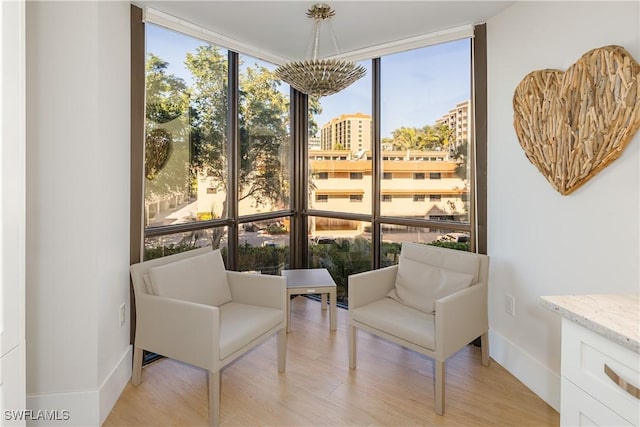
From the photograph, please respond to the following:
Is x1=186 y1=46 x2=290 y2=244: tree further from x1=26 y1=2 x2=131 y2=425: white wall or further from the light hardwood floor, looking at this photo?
the light hardwood floor

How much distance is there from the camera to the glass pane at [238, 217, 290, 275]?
350cm

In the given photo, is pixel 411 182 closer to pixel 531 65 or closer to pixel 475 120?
pixel 475 120

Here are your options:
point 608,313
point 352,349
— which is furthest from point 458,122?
point 608,313

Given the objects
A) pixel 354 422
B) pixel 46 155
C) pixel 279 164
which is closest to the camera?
pixel 46 155

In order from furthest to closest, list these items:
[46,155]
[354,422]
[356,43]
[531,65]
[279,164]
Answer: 1. [279,164]
2. [356,43]
3. [531,65]
4. [354,422]
5. [46,155]

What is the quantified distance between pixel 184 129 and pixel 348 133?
154 centimetres

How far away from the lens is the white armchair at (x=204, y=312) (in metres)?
1.99

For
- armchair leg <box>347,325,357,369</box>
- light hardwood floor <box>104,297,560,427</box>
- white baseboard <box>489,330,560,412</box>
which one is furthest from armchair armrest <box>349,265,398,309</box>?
white baseboard <box>489,330,560,412</box>

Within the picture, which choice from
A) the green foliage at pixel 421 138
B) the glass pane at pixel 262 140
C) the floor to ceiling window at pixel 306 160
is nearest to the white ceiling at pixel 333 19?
the floor to ceiling window at pixel 306 160

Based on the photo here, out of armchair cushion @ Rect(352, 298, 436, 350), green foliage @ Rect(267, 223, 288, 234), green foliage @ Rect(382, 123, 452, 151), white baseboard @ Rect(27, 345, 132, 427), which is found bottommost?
white baseboard @ Rect(27, 345, 132, 427)

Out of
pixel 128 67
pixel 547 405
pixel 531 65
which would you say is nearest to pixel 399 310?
pixel 547 405

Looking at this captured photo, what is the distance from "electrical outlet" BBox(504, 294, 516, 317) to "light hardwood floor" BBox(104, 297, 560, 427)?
0.40 metres

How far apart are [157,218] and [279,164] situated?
141 cm

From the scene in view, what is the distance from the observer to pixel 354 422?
203 cm
